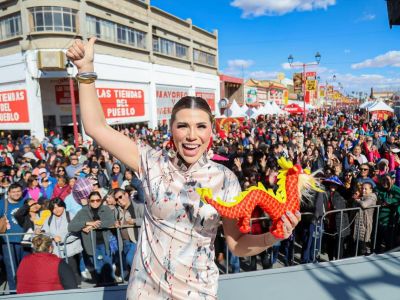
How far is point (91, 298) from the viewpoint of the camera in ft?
9.61

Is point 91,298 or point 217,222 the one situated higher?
point 217,222

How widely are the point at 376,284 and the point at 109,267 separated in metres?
3.61

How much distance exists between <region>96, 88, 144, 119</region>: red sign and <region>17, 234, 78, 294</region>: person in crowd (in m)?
19.6

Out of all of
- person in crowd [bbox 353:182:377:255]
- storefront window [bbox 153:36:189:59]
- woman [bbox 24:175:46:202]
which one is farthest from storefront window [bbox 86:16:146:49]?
person in crowd [bbox 353:182:377:255]

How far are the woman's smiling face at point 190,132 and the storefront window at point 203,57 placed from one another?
36883 mm

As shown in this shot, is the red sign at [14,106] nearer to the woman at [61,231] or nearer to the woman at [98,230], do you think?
the woman at [61,231]

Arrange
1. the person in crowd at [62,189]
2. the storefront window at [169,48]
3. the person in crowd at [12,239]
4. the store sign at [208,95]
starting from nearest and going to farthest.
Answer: the person in crowd at [12,239]
the person in crowd at [62,189]
the storefront window at [169,48]
the store sign at [208,95]

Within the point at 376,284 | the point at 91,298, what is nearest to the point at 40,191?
the point at 91,298

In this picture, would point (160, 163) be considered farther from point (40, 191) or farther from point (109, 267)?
point (40, 191)

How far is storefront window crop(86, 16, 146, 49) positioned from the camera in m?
22.2

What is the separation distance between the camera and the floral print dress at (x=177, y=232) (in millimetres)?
1457

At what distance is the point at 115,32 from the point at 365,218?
2380 centimetres

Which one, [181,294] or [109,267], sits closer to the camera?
[181,294]

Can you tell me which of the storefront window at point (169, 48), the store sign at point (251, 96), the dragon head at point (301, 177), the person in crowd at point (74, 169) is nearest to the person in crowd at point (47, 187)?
the person in crowd at point (74, 169)
